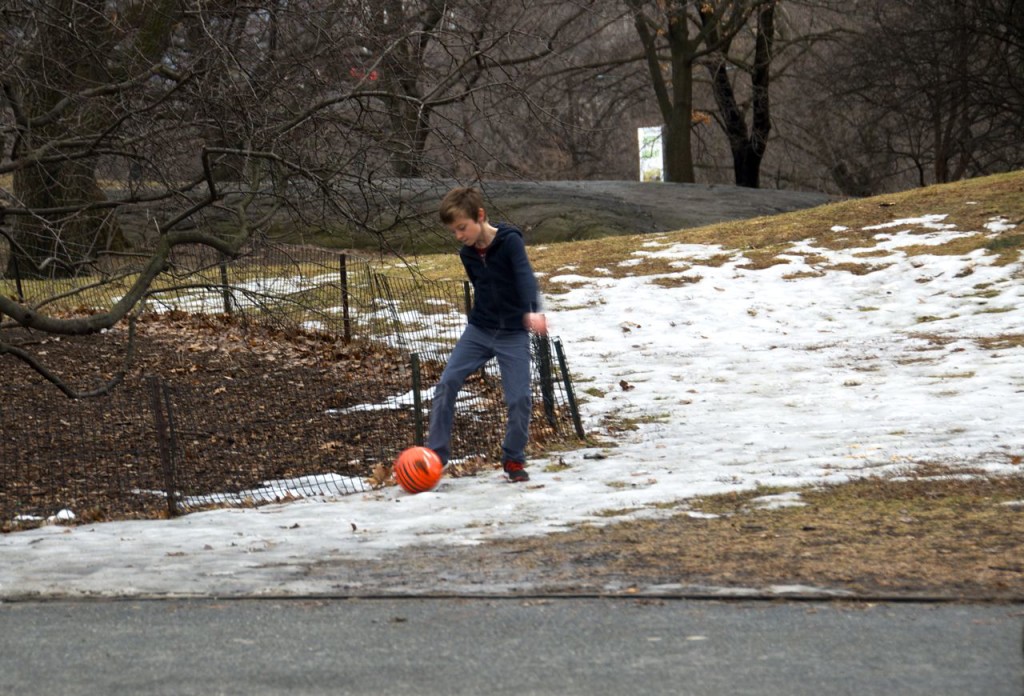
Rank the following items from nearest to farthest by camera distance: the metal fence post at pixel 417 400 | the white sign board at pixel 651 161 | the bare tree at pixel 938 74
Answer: the metal fence post at pixel 417 400 → the bare tree at pixel 938 74 → the white sign board at pixel 651 161

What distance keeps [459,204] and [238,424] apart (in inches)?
156

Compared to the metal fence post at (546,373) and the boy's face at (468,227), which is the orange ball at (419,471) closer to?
the boy's face at (468,227)

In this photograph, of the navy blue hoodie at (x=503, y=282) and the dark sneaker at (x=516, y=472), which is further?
the dark sneaker at (x=516, y=472)

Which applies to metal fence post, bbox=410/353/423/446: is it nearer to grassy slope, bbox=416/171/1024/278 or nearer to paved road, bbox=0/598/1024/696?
paved road, bbox=0/598/1024/696

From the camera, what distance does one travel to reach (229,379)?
13070 mm

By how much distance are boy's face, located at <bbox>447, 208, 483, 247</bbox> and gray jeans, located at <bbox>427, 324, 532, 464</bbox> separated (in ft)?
2.33

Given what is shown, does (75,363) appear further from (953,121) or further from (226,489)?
(953,121)

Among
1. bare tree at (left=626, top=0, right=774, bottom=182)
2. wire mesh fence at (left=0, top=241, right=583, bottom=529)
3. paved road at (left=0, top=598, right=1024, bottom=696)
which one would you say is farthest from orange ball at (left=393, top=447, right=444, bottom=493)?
bare tree at (left=626, top=0, right=774, bottom=182)

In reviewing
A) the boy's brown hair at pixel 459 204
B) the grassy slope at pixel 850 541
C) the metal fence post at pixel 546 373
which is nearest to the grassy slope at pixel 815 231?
the metal fence post at pixel 546 373

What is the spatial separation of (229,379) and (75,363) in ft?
6.49

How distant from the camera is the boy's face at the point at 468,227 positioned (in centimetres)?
816

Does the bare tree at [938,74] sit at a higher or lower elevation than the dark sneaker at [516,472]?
higher

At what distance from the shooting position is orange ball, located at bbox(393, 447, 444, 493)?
8.35 meters

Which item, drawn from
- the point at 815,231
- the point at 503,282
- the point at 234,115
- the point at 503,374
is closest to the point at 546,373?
the point at 503,374
